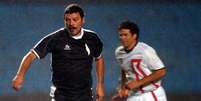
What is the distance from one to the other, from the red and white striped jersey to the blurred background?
1321 mm

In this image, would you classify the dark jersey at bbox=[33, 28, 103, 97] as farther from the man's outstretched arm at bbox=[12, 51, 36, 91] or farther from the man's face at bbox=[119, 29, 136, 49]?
the man's face at bbox=[119, 29, 136, 49]

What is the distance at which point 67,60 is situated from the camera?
3.42 metres

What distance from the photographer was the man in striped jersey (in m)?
3.32

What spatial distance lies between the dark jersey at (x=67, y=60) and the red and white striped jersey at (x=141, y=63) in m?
0.25

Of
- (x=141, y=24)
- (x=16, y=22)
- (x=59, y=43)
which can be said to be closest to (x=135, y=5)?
(x=141, y=24)

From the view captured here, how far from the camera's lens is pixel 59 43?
3.42 metres

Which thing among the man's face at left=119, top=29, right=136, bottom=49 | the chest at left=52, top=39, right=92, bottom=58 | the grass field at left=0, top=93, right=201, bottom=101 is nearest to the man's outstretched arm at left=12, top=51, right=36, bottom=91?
the chest at left=52, top=39, right=92, bottom=58


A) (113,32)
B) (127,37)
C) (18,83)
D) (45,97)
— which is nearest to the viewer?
(18,83)

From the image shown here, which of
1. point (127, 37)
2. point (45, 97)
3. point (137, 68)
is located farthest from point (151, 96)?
point (45, 97)

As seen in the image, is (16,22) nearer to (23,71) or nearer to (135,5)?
(135,5)

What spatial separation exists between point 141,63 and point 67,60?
1.49ft

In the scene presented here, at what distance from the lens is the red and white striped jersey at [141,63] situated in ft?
11.0

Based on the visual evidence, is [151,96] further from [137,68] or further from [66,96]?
[66,96]

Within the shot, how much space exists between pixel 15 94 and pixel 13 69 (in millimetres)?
232
